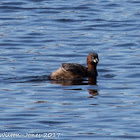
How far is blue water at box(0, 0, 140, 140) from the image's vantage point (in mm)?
13609

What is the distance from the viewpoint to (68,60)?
2103 centimetres

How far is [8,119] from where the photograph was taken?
14.0 meters

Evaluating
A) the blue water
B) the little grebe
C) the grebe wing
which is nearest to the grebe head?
the little grebe

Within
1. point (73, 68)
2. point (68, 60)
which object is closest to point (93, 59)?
point (73, 68)

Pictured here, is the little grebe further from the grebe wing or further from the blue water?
the blue water

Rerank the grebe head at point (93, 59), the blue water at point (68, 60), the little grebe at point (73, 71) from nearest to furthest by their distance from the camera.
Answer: the blue water at point (68, 60)
the little grebe at point (73, 71)
the grebe head at point (93, 59)

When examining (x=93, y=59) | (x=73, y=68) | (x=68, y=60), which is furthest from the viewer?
(x=68, y=60)

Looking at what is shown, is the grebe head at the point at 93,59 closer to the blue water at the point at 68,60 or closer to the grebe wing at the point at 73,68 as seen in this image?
the blue water at the point at 68,60

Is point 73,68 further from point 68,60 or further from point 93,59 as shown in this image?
A: point 68,60

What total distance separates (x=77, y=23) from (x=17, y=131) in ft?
49.8

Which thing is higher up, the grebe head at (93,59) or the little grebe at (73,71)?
the grebe head at (93,59)

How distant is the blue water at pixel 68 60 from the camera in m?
13.6

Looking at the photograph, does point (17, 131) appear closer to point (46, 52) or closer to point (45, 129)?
point (45, 129)

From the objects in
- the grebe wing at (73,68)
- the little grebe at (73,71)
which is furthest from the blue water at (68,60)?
the grebe wing at (73,68)
